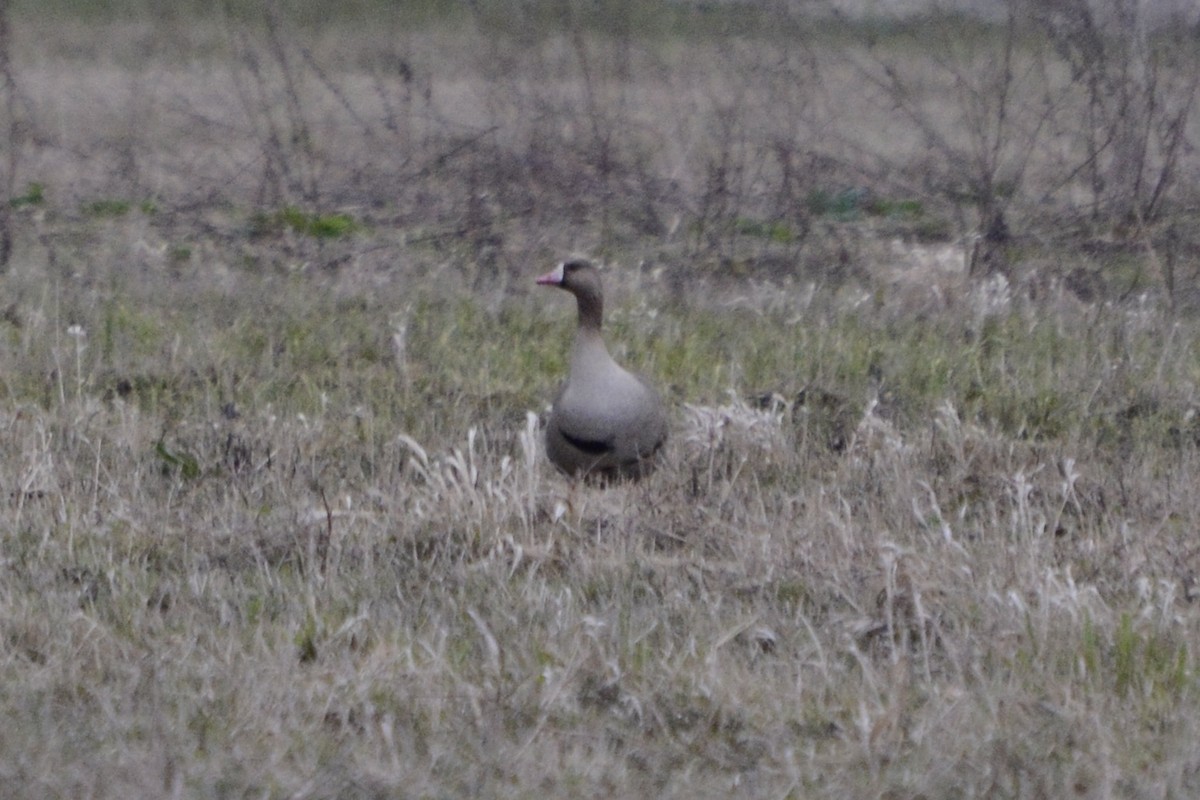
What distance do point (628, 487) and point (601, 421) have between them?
242 mm

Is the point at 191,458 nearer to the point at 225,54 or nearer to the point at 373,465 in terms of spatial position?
the point at 373,465

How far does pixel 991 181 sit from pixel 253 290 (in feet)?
12.6

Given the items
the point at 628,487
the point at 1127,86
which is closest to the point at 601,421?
the point at 628,487

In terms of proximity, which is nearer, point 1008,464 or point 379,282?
point 1008,464

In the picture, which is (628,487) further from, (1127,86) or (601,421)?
(1127,86)

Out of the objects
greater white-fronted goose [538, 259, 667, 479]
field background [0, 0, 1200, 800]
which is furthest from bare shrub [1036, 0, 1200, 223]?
greater white-fronted goose [538, 259, 667, 479]

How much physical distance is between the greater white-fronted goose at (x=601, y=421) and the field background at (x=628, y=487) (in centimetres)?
14

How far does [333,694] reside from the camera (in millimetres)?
3793

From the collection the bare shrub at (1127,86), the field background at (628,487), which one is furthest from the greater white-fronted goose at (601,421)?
the bare shrub at (1127,86)

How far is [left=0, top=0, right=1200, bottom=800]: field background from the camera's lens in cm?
367

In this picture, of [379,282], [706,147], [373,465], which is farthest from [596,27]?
[373,465]

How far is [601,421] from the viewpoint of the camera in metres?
5.65

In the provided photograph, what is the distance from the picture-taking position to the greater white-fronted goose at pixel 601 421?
567cm

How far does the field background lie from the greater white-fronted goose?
0.14 metres
